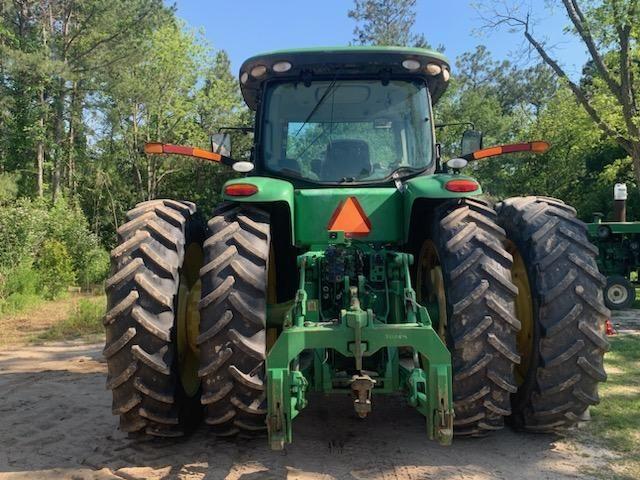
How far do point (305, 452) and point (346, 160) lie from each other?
2.11 meters

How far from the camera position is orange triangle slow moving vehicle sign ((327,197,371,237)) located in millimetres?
3930

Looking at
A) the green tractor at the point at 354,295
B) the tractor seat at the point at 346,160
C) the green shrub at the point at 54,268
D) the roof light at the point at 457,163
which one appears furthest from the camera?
the green shrub at the point at 54,268

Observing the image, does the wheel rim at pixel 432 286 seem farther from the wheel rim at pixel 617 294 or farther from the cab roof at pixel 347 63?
the wheel rim at pixel 617 294

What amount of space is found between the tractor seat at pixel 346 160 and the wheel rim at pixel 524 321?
4.20 ft

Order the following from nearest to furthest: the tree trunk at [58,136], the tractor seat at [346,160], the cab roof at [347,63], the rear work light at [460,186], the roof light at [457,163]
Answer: the rear work light at [460,186] → the cab roof at [347,63] → the tractor seat at [346,160] → the roof light at [457,163] → the tree trunk at [58,136]

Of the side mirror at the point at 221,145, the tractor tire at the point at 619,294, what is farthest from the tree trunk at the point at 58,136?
the side mirror at the point at 221,145

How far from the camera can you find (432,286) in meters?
4.10

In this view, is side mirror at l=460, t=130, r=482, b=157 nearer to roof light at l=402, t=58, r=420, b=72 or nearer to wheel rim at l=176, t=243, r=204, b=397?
roof light at l=402, t=58, r=420, b=72

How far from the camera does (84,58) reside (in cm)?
2216

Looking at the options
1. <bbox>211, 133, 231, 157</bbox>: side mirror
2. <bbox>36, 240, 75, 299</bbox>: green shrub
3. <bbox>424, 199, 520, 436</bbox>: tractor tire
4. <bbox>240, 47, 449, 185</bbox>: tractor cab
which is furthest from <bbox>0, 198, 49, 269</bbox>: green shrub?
<bbox>424, 199, 520, 436</bbox>: tractor tire

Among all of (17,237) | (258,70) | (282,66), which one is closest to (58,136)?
(17,237)

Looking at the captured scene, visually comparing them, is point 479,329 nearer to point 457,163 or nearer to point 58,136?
point 457,163

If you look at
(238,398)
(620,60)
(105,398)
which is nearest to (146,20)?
(620,60)

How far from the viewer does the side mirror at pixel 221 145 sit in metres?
5.20
